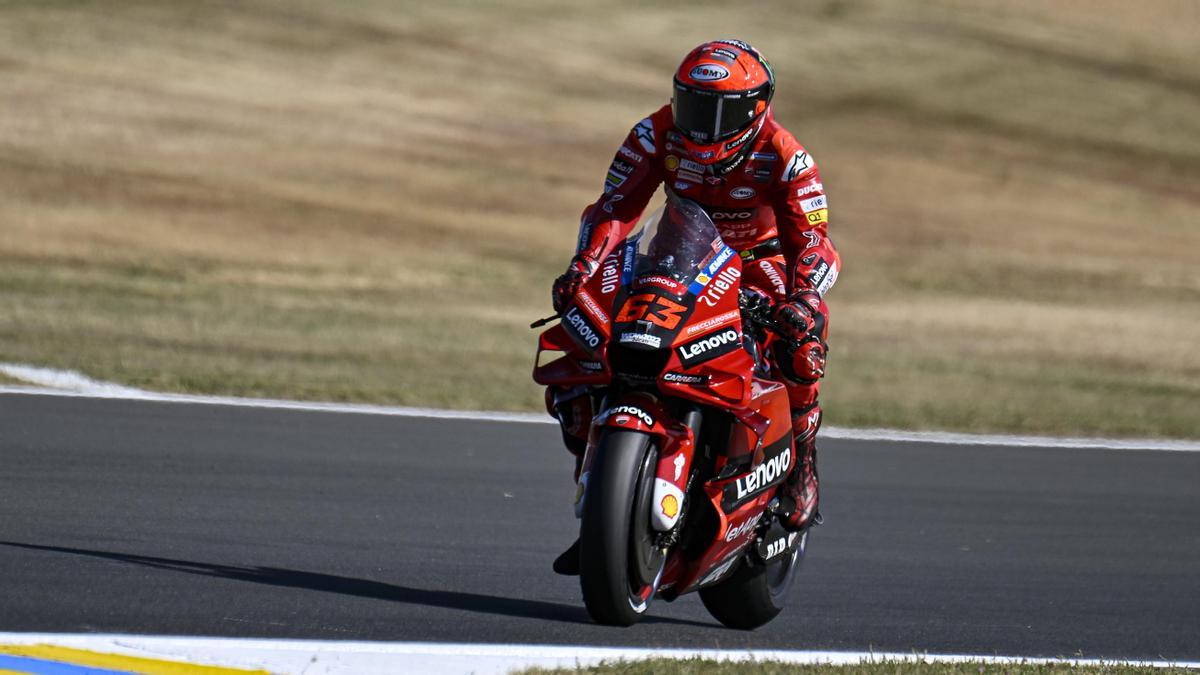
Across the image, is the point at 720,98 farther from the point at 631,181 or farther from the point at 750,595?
the point at 750,595

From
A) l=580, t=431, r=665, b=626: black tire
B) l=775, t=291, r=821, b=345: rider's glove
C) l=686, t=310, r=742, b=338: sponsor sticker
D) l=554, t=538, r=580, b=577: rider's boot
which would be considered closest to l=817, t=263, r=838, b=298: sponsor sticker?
l=775, t=291, r=821, b=345: rider's glove

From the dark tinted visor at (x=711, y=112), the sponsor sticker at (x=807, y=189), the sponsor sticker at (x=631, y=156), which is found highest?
the dark tinted visor at (x=711, y=112)

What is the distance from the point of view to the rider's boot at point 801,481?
6.18 meters

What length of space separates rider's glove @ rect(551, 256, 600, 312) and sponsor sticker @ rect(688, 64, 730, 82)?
0.72 meters

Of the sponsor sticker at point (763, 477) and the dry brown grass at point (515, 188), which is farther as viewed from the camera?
the dry brown grass at point (515, 188)

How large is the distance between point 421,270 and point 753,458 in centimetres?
1400

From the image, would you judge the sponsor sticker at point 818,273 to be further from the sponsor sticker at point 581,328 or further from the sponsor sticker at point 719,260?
the sponsor sticker at point 581,328

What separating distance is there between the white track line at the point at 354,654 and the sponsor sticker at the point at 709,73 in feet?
6.25

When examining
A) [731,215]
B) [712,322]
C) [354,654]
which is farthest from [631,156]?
[354,654]

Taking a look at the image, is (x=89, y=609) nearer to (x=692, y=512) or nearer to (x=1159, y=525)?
(x=692, y=512)

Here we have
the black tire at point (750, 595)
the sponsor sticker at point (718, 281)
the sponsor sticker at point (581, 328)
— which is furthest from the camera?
the black tire at point (750, 595)

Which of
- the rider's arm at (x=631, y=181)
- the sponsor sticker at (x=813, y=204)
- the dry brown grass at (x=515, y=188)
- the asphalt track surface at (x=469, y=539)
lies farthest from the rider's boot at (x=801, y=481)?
the dry brown grass at (x=515, y=188)

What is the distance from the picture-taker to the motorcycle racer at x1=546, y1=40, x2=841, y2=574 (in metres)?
5.82

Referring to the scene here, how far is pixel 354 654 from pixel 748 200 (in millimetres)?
2247
